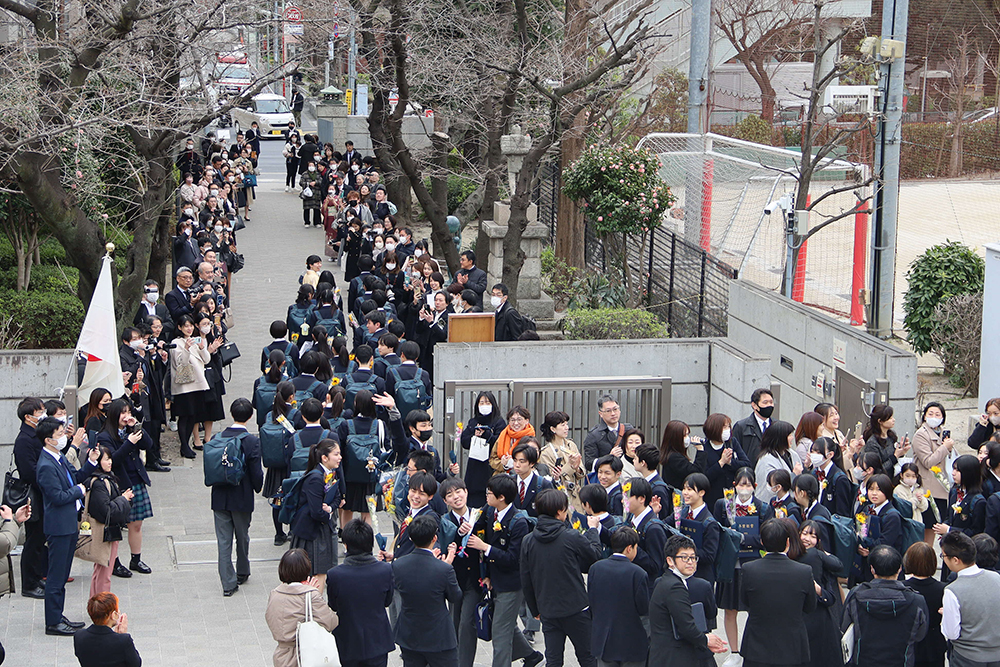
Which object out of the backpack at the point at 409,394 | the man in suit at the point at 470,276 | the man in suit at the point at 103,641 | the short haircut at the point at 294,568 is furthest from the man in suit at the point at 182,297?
the man in suit at the point at 103,641

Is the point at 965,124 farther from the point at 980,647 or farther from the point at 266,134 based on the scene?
the point at 980,647

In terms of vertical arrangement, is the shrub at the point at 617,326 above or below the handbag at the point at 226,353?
above

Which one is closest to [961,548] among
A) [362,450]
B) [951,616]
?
[951,616]

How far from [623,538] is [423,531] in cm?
113

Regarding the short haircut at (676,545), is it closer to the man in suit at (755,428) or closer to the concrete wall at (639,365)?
the man in suit at (755,428)

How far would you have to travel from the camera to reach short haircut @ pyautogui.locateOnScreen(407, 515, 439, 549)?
22.8ft

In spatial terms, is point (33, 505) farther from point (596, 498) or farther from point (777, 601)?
point (777, 601)

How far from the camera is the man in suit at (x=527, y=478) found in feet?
27.1

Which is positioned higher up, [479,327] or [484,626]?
[479,327]

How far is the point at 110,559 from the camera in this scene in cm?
888

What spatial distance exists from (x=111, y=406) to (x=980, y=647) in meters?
6.33

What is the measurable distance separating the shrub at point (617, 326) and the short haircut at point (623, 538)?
7.48 m

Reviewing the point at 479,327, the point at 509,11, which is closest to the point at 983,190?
the point at 509,11

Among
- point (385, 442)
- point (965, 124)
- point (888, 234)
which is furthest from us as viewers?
point (965, 124)
